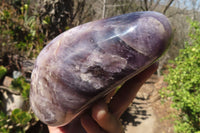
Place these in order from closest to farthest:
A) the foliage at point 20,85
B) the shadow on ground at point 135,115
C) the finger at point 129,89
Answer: the finger at point 129,89, the foliage at point 20,85, the shadow on ground at point 135,115

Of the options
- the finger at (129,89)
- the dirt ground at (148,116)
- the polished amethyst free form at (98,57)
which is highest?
the polished amethyst free form at (98,57)

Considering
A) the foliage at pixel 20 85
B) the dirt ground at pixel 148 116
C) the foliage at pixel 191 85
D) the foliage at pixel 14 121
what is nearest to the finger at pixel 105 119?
the foliage at pixel 14 121

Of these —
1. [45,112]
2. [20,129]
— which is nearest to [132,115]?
[20,129]

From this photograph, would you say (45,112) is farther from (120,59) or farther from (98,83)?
(120,59)

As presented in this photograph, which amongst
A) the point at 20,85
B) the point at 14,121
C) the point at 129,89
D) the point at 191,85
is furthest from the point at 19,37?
the point at 191,85

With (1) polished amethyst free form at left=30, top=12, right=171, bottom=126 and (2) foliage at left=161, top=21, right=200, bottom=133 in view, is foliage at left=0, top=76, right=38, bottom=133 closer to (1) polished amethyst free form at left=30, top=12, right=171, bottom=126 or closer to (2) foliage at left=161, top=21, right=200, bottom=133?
(1) polished amethyst free form at left=30, top=12, right=171, bottom=126

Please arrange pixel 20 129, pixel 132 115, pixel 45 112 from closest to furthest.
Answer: pixel 45 112, pixel 20 129, pixel 132 115

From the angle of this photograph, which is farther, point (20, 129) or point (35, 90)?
point (20, 129)

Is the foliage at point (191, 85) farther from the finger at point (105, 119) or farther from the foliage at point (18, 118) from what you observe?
the foliage at point (18, 118)
